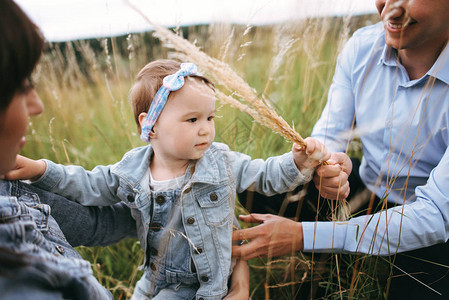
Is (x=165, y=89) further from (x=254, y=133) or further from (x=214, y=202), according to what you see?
(x=254, y=133)

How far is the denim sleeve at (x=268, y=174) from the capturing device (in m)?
1.53

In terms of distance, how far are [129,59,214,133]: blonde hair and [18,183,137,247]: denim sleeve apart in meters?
0.52

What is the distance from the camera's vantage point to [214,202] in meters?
1.52

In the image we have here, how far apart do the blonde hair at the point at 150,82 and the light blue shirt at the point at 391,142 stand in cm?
79

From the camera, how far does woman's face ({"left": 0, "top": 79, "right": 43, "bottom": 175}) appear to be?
0.94 m

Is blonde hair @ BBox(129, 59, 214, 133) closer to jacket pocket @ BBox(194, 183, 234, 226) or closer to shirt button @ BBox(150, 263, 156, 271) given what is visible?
jacket pocket @ BBox(194, 183, 234, 226)

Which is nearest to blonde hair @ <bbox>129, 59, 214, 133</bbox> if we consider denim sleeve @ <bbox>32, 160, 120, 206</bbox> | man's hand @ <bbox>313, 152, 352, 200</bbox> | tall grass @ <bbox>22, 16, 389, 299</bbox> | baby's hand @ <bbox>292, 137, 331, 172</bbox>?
tall grass @ <bbox>22, 16, 389, 299</bbox>

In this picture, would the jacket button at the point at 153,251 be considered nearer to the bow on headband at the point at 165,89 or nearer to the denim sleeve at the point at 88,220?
the denim sleeve at the point at 88,220

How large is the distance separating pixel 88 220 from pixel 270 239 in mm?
879

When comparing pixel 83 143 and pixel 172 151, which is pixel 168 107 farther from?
pixel 83 143

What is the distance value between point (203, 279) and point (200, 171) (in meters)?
0.48

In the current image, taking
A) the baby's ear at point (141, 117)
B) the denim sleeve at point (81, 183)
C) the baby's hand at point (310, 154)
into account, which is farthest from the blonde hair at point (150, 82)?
the baby's hand at point (310, 154)

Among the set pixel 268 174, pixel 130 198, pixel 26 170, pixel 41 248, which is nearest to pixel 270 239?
pixel 268 174

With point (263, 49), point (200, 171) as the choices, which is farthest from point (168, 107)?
point (263, 49)
